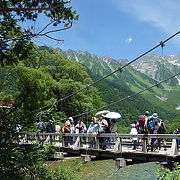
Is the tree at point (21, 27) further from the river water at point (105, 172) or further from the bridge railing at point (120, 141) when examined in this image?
the river water at point (105, 172)

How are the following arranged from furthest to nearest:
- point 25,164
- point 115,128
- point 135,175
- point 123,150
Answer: point 135,175 < point 115,128 < point 123,150 < point 25,164

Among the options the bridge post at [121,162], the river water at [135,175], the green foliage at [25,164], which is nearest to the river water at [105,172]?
the river water at [135,175]

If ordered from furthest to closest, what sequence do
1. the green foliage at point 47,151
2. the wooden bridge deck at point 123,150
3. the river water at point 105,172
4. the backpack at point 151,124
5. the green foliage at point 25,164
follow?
the river water at point 105,172, the backpack at point 151,124, the green foliage at point 47,151, the wooden bridge deck at point 123,150, the green foliage at point 25,164

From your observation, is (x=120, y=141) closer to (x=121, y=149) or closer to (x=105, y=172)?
(x=121, y=149)

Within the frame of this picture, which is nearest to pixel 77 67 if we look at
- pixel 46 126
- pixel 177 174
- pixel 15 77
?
pixel 15 77

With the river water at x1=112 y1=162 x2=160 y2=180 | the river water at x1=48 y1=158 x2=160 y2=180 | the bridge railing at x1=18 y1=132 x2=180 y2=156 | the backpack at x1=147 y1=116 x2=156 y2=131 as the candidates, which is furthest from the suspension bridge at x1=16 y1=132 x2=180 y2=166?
the river water at x1=112 y1=162 x2=160 y2=180

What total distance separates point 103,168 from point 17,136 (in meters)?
7.61

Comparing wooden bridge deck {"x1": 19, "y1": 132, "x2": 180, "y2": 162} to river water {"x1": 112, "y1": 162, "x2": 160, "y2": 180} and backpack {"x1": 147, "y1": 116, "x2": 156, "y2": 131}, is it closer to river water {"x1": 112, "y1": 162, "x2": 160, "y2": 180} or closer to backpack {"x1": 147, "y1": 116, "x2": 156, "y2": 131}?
backpack {"x1": 147, "y1": 116, "x2": 156, "y2": 131}

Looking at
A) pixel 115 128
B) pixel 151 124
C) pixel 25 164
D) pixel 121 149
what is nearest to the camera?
pixel 25 164

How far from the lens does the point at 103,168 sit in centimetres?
1316

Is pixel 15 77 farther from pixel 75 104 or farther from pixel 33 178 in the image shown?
pixel 33 178

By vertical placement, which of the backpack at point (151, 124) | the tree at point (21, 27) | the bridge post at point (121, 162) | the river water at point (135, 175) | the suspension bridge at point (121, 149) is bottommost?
the river water at point (135, 175)

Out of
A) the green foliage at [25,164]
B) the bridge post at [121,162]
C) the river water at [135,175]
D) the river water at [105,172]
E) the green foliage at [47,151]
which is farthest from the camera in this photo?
the river water at [135,175]

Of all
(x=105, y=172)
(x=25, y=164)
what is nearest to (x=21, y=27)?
(x=25, y=164)
